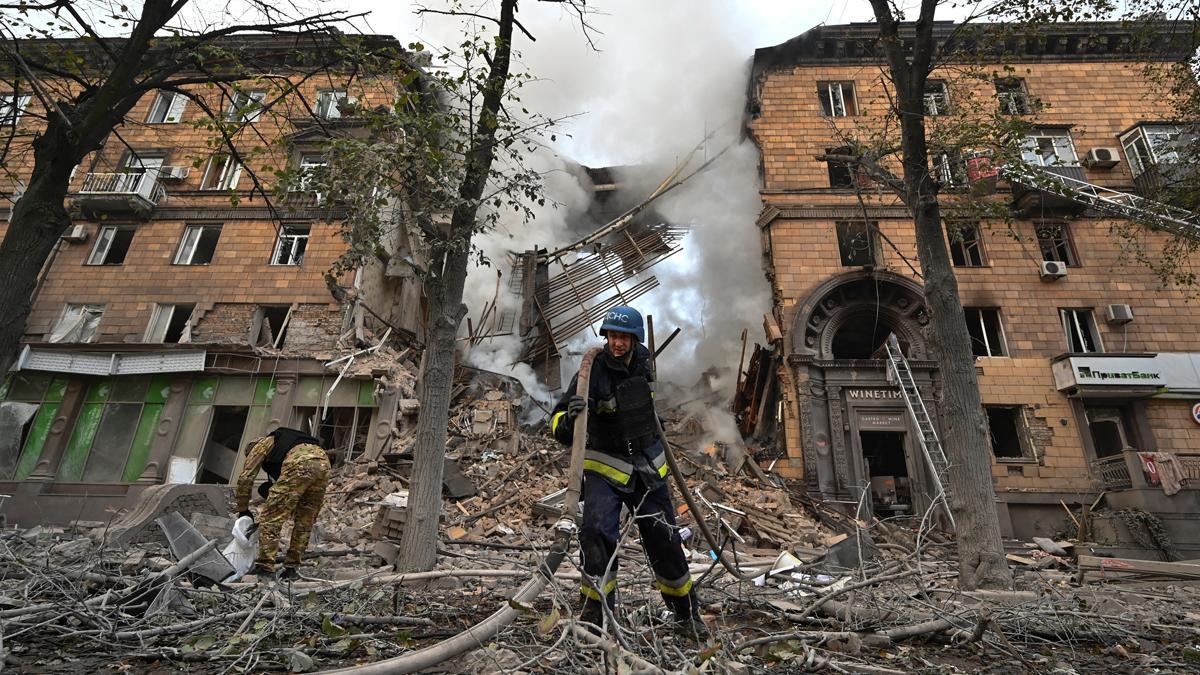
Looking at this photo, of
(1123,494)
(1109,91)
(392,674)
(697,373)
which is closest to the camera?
(392,674)

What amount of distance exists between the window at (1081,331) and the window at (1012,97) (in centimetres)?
547

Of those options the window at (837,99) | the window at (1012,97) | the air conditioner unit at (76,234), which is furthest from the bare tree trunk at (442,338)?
the air conditioner unit at (76,234)

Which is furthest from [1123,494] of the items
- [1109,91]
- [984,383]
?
[1109,91]

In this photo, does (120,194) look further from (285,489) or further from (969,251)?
(969,251)

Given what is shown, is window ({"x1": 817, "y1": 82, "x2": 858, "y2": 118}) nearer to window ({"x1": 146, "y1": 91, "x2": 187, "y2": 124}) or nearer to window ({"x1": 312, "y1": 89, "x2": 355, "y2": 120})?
window ({"x1": 312, "y1": 89, "x2": 355, "y2": 120})

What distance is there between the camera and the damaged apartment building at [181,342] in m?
13.7

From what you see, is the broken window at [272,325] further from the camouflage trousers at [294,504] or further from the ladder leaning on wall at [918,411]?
the ladder leaning on wall at [918,411]

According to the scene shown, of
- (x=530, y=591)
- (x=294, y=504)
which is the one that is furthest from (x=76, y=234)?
(x=530, y=591)

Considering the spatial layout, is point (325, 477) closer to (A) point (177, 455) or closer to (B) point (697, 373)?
(A) point (177, 455)

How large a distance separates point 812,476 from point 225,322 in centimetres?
1566

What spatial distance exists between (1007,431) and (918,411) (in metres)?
2.57

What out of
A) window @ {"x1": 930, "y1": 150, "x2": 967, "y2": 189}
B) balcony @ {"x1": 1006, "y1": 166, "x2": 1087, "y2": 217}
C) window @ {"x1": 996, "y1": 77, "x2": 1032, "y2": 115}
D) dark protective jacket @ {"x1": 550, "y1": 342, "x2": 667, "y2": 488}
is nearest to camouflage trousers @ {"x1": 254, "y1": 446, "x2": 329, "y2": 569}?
dark protective jacket @ {"x1": 550, "y1": 342, "x2": 667, "y2": 488}

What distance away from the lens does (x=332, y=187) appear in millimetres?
6402

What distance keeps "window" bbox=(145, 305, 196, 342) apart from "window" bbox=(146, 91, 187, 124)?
685 cm
